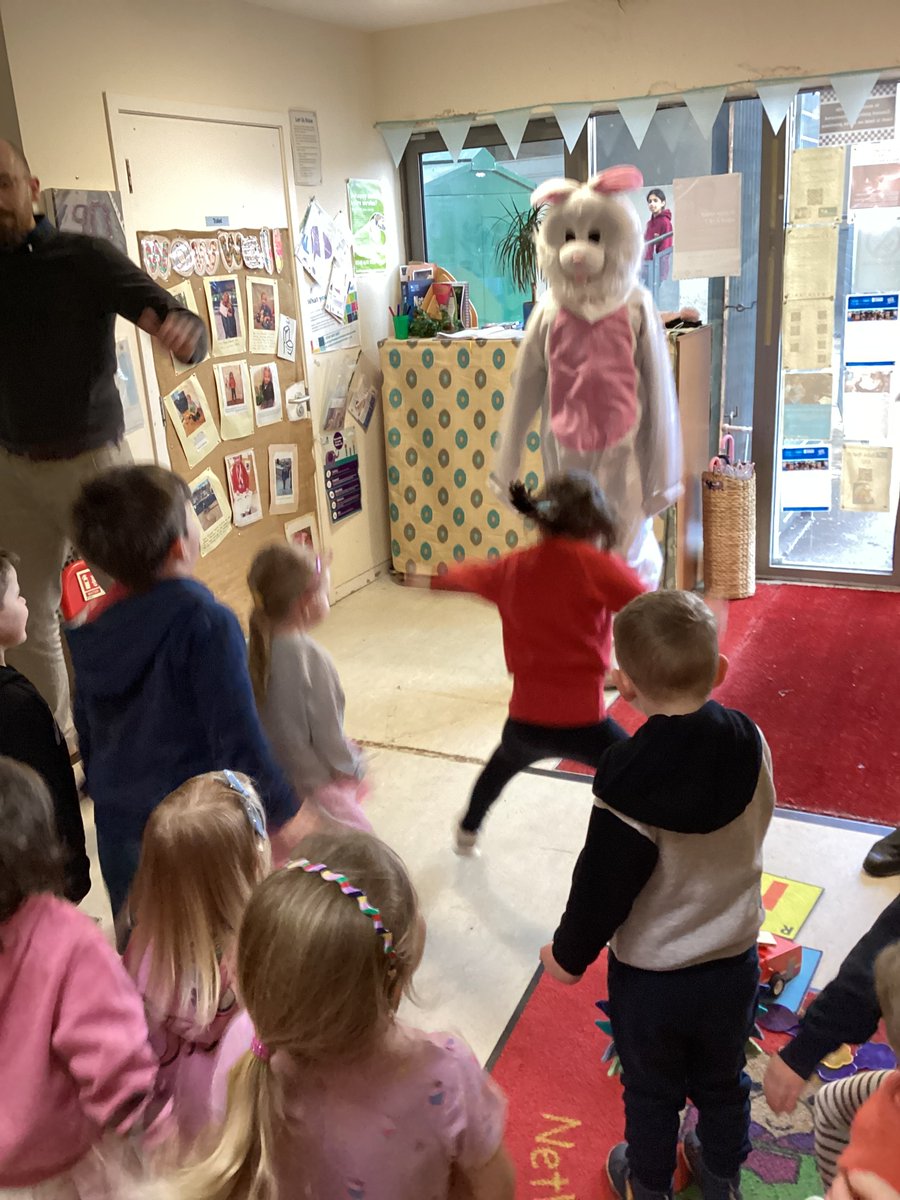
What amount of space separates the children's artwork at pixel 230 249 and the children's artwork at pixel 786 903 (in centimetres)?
263

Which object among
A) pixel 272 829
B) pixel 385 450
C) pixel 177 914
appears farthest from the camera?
pixel 385 450

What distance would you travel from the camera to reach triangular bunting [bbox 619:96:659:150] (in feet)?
12.4

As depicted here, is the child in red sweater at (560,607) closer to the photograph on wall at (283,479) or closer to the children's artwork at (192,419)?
the children's artwork at (192,419)

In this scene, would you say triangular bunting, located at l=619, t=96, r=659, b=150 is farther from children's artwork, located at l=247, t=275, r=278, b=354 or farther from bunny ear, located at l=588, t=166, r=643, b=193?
children's artwork, located at l=247, t=275, r=278, b=354

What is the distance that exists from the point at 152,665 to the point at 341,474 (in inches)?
110

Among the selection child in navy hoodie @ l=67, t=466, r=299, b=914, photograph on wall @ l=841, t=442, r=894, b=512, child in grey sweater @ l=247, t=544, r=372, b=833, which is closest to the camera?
child in navy hoodie @ l=67, t=466, r=299, b=914

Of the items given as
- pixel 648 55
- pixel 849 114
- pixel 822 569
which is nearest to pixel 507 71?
pixel 648 55

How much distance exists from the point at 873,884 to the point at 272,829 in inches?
54.2

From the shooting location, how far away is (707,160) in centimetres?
387

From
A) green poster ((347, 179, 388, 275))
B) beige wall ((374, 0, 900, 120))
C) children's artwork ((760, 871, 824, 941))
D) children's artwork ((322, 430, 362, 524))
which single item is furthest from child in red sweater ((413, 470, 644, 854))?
green poster ((347, 179, 388, 275))

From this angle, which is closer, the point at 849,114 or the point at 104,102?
the point at 104,102

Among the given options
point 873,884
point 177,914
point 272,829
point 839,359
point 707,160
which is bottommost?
point 873,884

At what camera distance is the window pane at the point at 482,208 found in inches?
167

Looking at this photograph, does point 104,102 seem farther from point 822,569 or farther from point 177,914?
point 822,569
